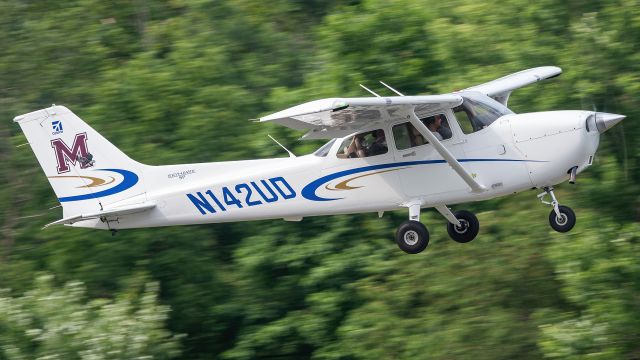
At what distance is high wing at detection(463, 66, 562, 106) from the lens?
60.1 ft

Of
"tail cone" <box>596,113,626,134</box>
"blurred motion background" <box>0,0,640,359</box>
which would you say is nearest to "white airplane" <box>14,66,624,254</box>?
"tail cone" <box>596,113,626,134</box>

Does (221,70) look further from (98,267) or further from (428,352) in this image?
(428,352)

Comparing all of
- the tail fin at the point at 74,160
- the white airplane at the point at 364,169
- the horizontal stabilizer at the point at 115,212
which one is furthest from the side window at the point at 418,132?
the tail fin at the point at 74,160

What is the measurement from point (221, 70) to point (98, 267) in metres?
5.92

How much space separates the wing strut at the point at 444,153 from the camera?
15797 mm

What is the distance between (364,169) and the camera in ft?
54.2

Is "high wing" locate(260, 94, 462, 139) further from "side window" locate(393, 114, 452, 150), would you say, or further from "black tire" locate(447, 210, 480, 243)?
"black tire" locate(447, 210, 480, 243)

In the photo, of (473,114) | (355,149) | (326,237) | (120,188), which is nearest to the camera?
(473,114)

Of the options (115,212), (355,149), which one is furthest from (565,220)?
(115,212)

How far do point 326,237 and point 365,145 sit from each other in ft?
23.7

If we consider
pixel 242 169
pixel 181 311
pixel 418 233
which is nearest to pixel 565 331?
pixel 418 233

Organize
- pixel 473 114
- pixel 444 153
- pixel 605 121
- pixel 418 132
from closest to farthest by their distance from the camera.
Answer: pixel 605 121
pixel 444 153
pixel 473 114
pixel 418 132

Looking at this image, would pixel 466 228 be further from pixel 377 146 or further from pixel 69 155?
pixel 69 155

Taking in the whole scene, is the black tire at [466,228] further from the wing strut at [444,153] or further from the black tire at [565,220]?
the wing strut at [444,153]
